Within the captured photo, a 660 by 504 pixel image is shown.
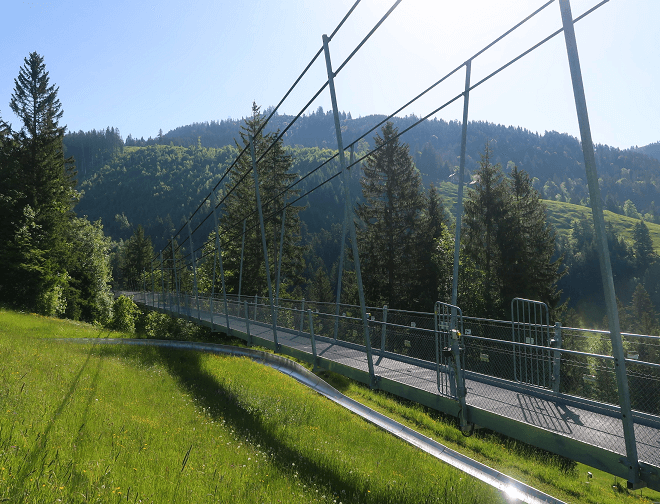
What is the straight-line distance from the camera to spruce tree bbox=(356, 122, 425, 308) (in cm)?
3647

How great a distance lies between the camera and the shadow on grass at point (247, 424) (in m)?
7.38

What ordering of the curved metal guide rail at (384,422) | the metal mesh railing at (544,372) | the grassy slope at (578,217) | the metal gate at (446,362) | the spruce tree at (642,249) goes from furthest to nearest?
the grassy slope at (578,217) → the spruce tree at (642,249) → the curved metal guide rail at (384,422) → the metal gate at (446,362) → the metal mesh railing at (544,372)

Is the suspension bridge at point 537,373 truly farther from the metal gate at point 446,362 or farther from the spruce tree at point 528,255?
the spruce tree at point 528,255

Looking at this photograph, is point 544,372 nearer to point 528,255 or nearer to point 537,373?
point 537,373

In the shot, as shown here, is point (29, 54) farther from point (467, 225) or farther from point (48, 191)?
point (467, 225)

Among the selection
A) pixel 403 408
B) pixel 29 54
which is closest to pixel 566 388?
pixel 403 408

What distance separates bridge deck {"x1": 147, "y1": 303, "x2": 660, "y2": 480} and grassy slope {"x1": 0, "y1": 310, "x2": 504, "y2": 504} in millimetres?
1742

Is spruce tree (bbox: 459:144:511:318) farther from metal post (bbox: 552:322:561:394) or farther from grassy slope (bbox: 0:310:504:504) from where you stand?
metal post (bbox: 552:322:561:394)

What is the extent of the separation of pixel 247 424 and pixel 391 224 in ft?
97.3

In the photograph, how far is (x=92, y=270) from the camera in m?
44.9

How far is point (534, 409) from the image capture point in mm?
7617

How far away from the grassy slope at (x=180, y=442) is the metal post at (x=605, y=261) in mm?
3469

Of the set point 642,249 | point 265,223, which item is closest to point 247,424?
point 265,223

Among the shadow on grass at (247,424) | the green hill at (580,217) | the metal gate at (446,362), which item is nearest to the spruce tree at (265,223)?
the shadow on grass at (247,424)
